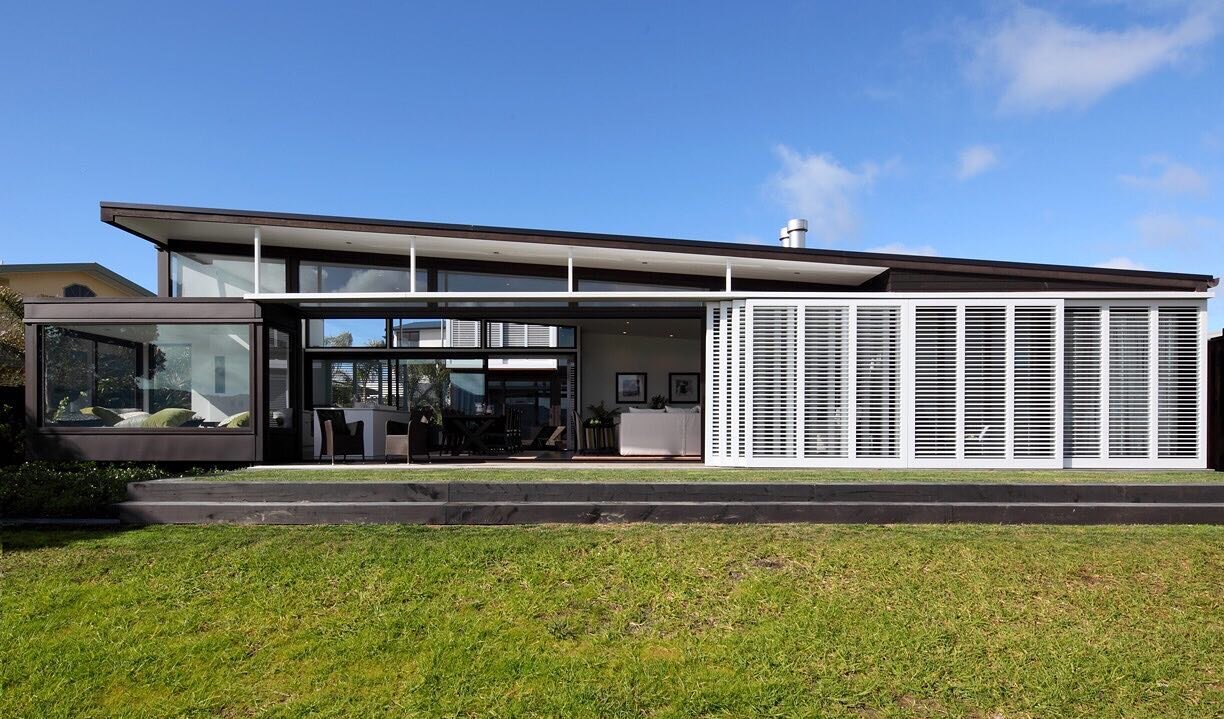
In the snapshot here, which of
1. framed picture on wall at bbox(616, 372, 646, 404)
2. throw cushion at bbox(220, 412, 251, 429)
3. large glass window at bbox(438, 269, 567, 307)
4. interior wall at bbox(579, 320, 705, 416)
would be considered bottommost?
throw cushion at bbox(220, 412, 251, 429)

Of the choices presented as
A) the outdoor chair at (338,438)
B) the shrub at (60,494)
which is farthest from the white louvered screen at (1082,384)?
the shrub at (60,494)

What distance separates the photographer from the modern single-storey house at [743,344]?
9305mm

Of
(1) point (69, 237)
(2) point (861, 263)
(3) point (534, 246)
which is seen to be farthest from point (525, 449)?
(1) point (69, 237)

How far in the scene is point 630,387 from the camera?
15.6 metres

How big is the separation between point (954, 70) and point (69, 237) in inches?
889

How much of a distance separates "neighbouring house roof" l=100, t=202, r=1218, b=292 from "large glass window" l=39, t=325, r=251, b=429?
5.23 ft

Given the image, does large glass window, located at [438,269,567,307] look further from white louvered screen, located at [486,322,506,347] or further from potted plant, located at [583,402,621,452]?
potted plant, located at [583,402,621,452]

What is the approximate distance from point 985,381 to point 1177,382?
99.1 inches

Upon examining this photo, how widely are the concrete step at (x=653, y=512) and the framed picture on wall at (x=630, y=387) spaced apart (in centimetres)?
958

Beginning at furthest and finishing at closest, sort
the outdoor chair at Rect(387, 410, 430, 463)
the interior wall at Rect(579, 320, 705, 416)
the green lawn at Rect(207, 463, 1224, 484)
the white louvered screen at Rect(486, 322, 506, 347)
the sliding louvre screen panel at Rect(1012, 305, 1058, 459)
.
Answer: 1. the interior wall at Rect(579, 320, 705, 416)
2. the white louvered screen at Rect(486, 322, 506, 347)
3. the outdoor chair at Rect(387, 410, 430, 463)
4. the sliding louvre screen panel at Rect(1012, 305, 1058, 459)
5. the green lawn at Rect(207, 463, 1224, 484)

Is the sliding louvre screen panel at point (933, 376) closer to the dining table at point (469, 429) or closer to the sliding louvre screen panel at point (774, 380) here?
the sliding louvre screen panel at point (774, 380)

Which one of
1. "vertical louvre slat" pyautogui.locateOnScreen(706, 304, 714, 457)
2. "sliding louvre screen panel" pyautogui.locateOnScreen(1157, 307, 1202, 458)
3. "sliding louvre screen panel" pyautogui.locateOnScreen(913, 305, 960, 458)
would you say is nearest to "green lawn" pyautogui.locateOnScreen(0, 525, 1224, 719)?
"sliding louvre screen panel" pyautogui.locateOnScreen(913, 305, 960, 458)

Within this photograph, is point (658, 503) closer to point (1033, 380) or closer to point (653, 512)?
point (653, 512)

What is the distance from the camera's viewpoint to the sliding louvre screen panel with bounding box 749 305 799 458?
954 centimetres
